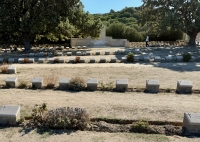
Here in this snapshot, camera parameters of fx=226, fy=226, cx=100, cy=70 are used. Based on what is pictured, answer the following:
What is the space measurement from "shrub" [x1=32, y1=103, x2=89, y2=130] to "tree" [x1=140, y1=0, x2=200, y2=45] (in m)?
16.7

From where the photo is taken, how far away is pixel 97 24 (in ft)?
67.6

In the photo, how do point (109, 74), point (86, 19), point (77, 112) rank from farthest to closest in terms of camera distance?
point (86, 19) < point (109, 74) < point (77, 112)

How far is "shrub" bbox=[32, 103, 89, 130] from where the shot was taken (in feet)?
19.1

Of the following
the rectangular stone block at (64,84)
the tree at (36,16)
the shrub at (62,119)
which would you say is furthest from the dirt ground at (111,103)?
the tree at (36,16)

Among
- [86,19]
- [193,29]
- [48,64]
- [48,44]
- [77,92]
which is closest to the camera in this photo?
[77,92]

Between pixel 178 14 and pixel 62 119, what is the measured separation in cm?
1860

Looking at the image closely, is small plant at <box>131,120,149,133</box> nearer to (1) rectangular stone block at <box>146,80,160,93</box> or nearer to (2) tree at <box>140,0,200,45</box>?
(1) rectangular stone block at <box>146,80,160,93</box>

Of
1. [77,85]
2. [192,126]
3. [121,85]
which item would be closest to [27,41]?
[77,85]

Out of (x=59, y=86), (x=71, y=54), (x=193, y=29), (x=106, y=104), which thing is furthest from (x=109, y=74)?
(x=193, y=29)

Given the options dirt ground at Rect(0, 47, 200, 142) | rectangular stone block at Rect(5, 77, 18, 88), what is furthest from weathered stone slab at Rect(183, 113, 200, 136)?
rectangular stone block at Rect(5, 77, 18, 88)

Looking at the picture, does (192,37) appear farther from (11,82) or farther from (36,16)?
(11,82)

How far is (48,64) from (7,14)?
20.1ft

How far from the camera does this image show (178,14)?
2116cm

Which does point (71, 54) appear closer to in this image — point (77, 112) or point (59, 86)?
point (59, 86)
